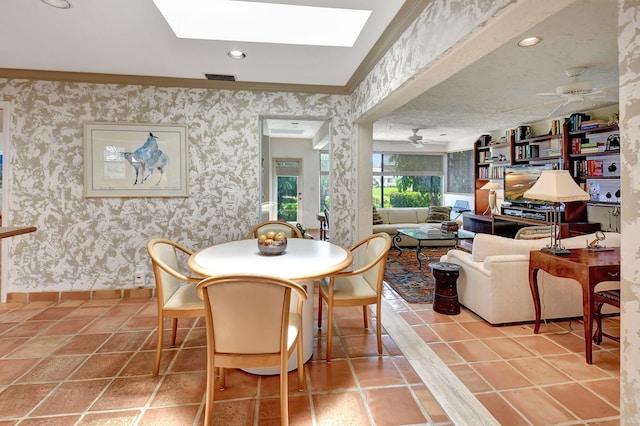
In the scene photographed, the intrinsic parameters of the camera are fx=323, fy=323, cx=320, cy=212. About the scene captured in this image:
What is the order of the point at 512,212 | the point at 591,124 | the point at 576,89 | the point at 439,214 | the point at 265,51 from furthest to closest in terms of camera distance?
1. the point at 439,214
2. the point at 512,212
3. the point at 591,124
4. the point at 576,89
5. the point at 265,51

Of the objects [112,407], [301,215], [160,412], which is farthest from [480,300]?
[301,215]

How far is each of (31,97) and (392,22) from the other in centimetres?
375

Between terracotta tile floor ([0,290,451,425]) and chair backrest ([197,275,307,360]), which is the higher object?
chair backrest ([197,275,307,360])

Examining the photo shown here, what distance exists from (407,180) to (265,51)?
7130 millimetres

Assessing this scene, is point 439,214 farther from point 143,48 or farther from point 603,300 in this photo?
point 143,48

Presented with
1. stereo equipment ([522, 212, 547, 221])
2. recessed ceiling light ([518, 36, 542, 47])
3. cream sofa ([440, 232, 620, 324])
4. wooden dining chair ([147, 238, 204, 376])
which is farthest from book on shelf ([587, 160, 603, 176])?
wooden dining chair ([147, 238, 204, 376])

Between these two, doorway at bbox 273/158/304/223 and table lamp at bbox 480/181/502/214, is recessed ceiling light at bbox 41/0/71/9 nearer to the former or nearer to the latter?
table lamp at bbox 480/181/502/214

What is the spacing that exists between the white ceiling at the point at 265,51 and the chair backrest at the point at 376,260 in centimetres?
160

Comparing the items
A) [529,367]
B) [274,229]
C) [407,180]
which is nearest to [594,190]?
[529,367]

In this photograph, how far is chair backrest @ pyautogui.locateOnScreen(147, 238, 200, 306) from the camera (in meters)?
2.04

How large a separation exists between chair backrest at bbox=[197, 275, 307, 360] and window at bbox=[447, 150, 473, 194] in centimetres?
765

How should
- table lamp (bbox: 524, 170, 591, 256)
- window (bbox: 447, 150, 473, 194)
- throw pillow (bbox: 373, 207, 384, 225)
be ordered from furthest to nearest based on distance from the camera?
window (bbox: 447, 150, 473, 194), throw pillow (bbox: 373, 207, 384, 225), table lamp (bbox: 524, 170, 591, 256)

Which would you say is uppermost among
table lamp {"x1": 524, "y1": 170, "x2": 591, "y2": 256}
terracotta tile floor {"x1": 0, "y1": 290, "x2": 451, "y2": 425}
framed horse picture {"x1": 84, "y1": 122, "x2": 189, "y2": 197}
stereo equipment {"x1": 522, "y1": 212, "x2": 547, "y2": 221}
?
framed horse picture {"x1": 84, "y1": 122, "x2": 189, "y2": 197}

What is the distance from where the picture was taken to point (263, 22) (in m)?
2.45
